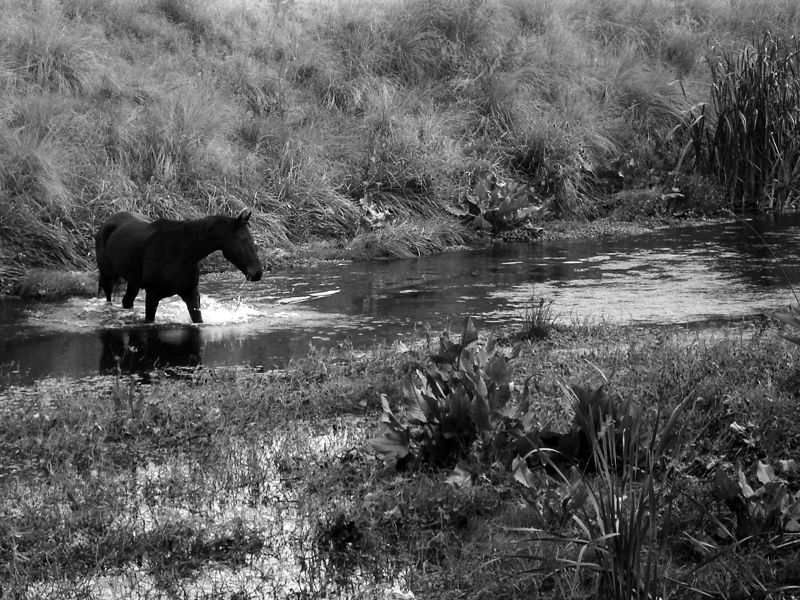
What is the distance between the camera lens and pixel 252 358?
848 cm

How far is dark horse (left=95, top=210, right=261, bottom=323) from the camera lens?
959 centimetres

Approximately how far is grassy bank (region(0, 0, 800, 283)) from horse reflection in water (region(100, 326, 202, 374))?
301 centimetres

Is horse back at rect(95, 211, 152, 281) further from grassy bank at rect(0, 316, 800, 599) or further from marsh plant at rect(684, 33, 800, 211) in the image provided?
marsh plant at rect(684, 33, 800, 211)

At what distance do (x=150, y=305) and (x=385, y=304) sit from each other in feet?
7.64

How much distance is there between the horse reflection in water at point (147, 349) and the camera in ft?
27.0

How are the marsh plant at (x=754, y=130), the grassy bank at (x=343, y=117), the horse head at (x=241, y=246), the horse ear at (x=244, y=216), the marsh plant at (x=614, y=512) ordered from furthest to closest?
the marsh plant at (x=754, y=130), the grassy bank at (x=343, y=117), the horse head at (x=241, y=246), the horse ear at (x=244, y=216), the marsh plant at (x=614, y=512)

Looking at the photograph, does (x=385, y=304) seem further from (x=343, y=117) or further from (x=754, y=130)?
(x=754, y=130)

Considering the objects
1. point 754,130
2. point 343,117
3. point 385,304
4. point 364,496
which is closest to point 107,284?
point 385,304

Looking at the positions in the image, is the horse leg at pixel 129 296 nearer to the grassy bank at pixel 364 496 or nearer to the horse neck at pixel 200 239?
the horse neck at pixel 200 239

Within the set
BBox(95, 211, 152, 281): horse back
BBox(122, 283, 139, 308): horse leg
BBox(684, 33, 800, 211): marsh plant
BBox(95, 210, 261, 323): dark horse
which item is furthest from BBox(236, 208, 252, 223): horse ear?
BBox(684, 33, 800, 211): marsh plant

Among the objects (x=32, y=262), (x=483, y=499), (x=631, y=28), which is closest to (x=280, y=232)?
(x=32, y=262)

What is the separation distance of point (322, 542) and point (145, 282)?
572 cm

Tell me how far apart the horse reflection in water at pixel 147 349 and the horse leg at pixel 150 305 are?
0.20 m

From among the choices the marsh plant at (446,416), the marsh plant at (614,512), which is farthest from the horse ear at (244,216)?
the marsh plant at (614,512)
